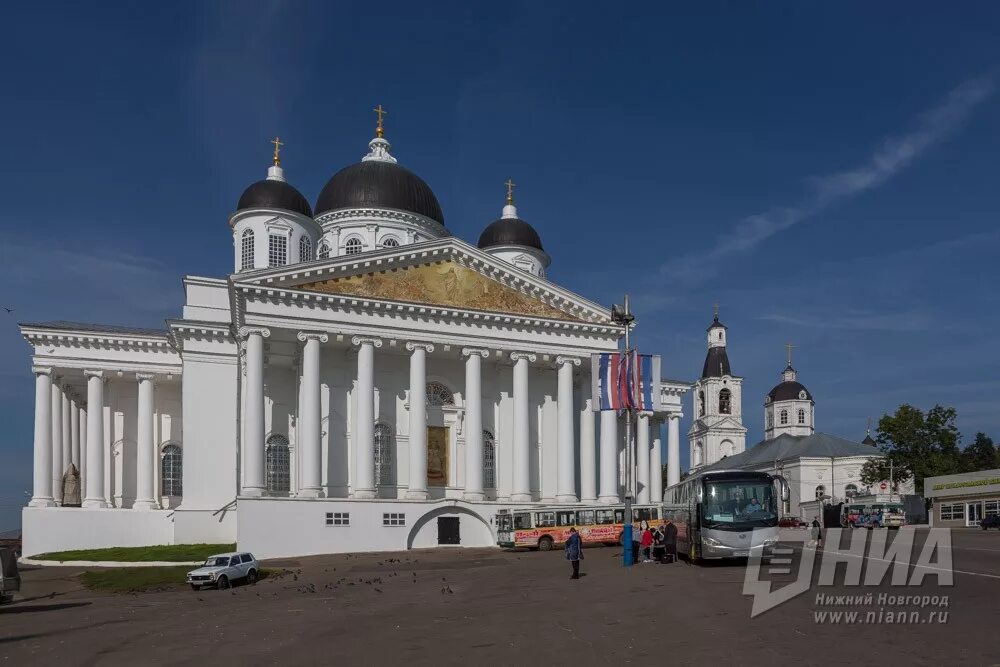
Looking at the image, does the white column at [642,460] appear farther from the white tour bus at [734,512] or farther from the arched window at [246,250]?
the white tour bus at [734,512]

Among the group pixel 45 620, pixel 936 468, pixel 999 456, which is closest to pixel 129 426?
pixel 45 620

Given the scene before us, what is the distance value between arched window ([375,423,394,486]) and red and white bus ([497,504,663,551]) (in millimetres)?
6466

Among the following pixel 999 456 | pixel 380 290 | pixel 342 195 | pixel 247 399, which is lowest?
pixel 999 456

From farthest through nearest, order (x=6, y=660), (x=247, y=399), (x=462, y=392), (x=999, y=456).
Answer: (x=999, y=456)
(x=462, y=392)
(x=247, y=399)
(x=6, y=660)

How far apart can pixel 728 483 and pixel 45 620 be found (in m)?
18.3

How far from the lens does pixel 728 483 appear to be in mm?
26812

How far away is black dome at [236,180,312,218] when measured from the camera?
52.1m

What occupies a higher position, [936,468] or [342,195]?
[342,195]

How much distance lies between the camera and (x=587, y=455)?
47.3 m

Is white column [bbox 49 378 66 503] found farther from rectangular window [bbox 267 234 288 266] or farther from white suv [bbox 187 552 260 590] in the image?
white suv [bbox 187 552 260 590]

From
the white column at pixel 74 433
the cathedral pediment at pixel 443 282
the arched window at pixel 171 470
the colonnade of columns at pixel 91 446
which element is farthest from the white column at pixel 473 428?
the white column at pixel 74 433

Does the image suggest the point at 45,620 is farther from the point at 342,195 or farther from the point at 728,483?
the point at 342,195

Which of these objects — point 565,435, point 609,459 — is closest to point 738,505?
point 565,435

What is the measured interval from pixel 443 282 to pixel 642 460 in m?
19.1
